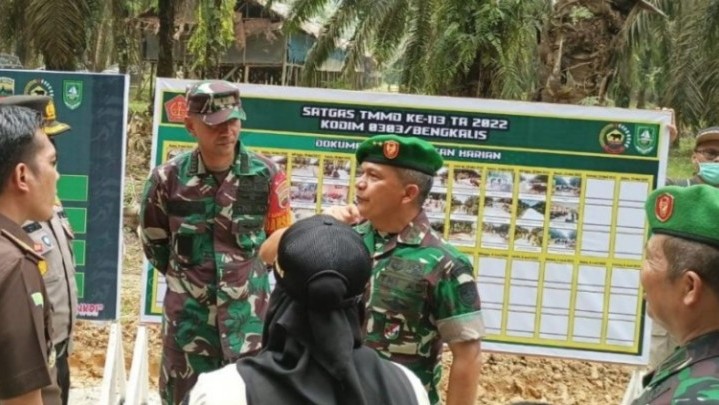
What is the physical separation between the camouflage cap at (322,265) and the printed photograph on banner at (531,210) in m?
3.01

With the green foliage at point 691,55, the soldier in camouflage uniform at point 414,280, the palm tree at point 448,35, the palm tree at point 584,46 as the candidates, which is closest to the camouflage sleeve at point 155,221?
the soldier in camouflage uniform at point 414,280

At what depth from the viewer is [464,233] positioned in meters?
4.52

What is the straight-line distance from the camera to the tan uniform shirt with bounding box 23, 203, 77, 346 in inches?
123

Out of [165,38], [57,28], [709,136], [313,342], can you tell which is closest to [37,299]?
[313,342]

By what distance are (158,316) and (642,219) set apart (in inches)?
102

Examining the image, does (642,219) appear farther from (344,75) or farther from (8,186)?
(344,75)

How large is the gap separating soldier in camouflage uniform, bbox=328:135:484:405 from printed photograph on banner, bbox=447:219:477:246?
1714 mm

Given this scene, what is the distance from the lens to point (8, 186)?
215 centimetres

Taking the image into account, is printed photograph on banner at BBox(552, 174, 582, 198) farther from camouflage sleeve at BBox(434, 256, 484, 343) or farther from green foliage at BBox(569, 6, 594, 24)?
camouflage sleeve at BBox(434, 256, 484, 343)

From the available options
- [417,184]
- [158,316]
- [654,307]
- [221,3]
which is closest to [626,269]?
[417,184]

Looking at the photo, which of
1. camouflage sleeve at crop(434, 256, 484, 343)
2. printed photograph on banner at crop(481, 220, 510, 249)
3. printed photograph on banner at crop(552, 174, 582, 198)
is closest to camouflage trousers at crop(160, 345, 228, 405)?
camouflage sleeve at crop(434, 256, 484, 343)

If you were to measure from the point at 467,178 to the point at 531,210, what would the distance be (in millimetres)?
371

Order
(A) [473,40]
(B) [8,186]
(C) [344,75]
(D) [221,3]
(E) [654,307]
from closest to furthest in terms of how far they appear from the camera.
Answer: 1. (E) [654,307]
2. (B) [8,186]
3. (A) [473,40]
4. (D) [221,3]
5. (C) [344,75]

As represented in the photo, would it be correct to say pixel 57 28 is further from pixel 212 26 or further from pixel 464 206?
pixel 464 206
